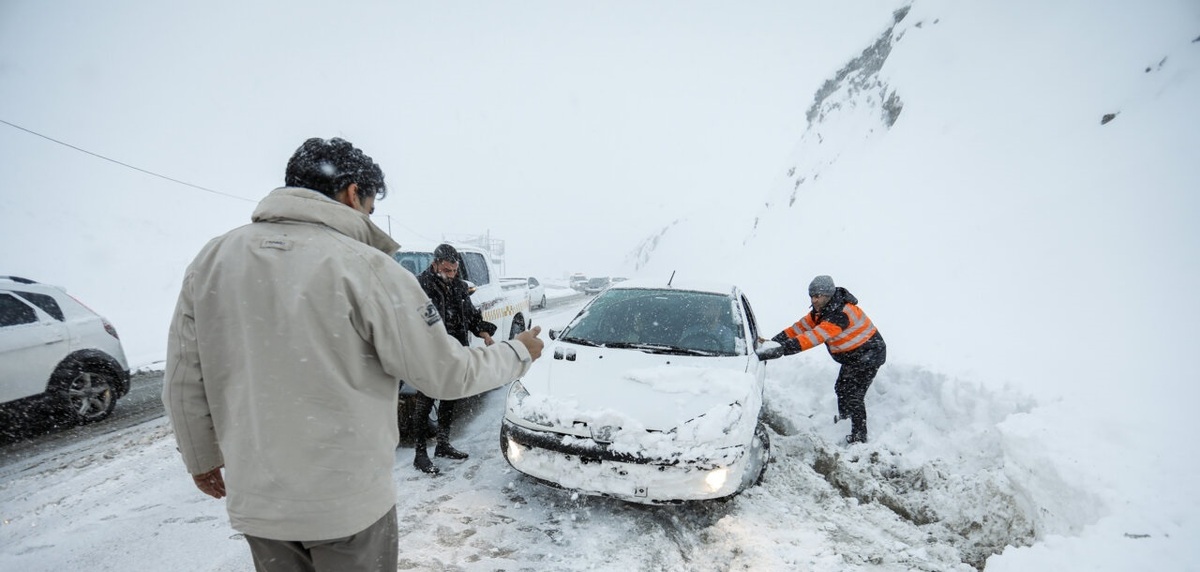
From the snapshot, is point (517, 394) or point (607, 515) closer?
point (607, 515)

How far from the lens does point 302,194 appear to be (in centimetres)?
134

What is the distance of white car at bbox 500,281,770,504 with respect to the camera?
2.99m

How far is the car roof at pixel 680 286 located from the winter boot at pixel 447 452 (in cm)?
216

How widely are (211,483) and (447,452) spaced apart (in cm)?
282

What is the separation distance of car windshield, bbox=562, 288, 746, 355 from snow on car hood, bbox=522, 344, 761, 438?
229 mm

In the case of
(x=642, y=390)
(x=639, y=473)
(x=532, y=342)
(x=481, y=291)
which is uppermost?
(x=532, y=342)

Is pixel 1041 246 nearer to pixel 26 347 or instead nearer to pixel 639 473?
pixel 639 473

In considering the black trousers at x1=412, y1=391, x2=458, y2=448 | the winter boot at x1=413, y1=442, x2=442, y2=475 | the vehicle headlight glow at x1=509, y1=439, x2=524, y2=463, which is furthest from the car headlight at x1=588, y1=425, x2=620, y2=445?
the winter boot at x1=413, y1=442, x2=442, y2=475

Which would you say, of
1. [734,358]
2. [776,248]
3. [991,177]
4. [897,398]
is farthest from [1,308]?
[776,248]

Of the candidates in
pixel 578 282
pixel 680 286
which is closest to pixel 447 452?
pixel 680 286

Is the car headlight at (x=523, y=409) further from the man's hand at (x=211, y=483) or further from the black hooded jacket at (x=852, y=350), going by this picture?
the black hooded jacket at (x=852, y=350)

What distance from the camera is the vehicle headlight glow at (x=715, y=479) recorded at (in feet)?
9.82

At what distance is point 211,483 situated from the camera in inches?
60.6

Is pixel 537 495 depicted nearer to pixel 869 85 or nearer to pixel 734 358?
pixel 734 358
